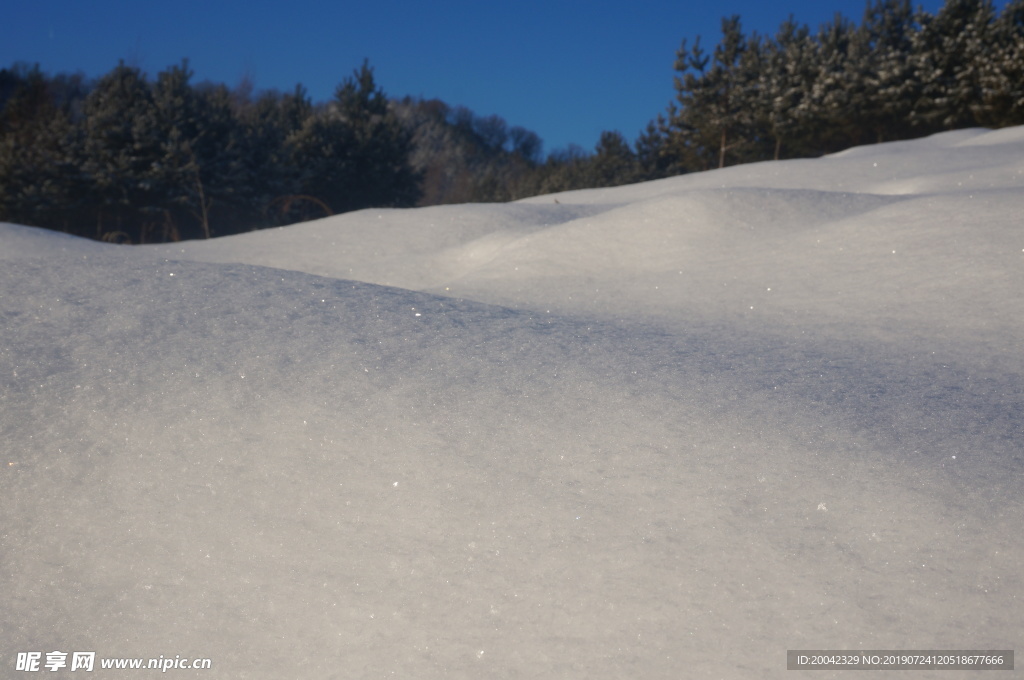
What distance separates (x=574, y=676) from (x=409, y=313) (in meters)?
1.06

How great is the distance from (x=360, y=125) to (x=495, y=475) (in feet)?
68.3

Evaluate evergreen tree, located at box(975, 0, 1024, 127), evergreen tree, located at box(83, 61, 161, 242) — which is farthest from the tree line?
evergreen tree, located at box(83, 61, 161, 242)

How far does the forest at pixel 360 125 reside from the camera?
48.6 ft

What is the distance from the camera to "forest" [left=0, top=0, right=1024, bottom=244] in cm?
1482

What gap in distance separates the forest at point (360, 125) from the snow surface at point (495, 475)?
33.2 feet

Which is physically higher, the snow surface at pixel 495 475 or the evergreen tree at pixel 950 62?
the evergreen tree at pixel 950 62

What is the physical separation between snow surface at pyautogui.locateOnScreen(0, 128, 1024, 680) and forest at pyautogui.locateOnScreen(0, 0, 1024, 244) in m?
10.1

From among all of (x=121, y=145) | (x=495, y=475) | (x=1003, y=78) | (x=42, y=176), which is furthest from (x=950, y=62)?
(x=42, y=176)

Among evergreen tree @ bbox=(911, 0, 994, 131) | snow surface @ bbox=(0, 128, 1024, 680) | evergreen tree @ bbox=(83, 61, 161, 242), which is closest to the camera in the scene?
snow surface @ bbox=(0, 128, 1024, 680)

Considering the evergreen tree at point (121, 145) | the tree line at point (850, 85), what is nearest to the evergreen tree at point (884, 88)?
the tree line at point (850, 85)

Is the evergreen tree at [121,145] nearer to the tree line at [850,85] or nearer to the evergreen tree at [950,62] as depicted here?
the tree line at [850,85]

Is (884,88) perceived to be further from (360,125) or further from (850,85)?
(360,125)

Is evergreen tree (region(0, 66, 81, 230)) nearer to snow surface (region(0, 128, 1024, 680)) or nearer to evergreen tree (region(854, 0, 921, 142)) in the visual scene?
snow surface (region(0, 128, 1024, 680))

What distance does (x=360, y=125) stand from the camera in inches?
803
